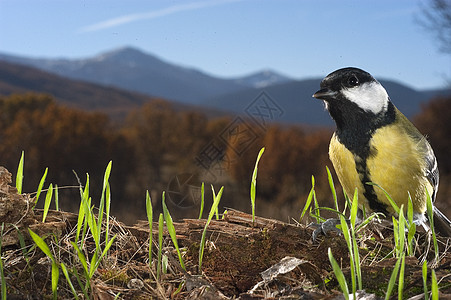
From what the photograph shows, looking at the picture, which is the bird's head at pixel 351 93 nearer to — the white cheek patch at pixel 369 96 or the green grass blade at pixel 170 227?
the white cheek patch at pixel 369 96

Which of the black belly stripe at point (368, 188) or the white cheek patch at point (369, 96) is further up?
the white cheek patch at point (369, 96)

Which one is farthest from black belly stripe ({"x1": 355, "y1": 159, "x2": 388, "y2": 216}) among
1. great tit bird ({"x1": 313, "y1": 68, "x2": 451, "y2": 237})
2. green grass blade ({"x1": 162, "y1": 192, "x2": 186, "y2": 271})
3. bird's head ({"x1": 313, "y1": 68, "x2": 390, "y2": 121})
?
green grass blade ({"x1": 162, "y1": 192, "x2": 186, "y2": 271})

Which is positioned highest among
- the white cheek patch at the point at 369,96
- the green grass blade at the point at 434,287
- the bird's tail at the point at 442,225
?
the white cheek patch at the point at 369,96

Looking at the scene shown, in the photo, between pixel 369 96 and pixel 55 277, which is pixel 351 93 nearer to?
pixel 369 96

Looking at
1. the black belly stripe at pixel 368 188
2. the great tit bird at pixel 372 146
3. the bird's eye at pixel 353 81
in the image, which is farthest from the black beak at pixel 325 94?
the black belly stripe at pixel 368 188

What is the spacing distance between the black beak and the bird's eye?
0.38 ft

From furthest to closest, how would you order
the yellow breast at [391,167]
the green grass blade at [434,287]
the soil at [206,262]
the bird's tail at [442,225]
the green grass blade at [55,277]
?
the bird's tail at [442,225], the yellow breast at [391,167], the soil at [206,262], the green grass blade at [55,277], the green grass blade at [434,287]

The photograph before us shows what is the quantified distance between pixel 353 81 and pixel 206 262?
1489 mm

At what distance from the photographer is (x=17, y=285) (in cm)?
203

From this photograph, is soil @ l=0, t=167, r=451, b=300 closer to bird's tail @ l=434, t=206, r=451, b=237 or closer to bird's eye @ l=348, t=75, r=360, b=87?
bird's tail @ l=434, t=206, r=451, b=237

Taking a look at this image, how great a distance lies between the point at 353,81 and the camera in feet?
9.61

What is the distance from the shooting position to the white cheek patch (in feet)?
9.61

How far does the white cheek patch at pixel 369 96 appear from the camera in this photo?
293 centimetres

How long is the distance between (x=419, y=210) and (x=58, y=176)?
7367 millimetres
